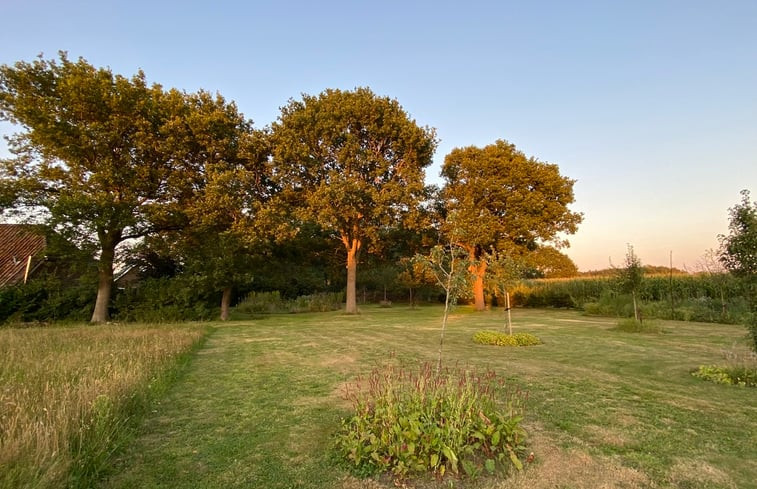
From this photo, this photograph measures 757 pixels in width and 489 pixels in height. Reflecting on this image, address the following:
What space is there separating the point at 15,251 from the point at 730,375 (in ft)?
92.6

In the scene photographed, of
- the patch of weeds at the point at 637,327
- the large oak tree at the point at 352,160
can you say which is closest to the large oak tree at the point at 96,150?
the large oak tree at the point at 352,160

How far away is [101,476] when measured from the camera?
131 inches

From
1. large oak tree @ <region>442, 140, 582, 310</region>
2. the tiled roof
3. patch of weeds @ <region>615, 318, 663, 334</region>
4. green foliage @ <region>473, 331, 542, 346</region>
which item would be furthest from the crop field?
large oak tree @ <region>442, 140, 582, 310</region>

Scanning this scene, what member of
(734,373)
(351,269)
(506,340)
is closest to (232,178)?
(351,269)

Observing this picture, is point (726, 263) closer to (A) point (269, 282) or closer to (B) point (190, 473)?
(B) point (190, 473)

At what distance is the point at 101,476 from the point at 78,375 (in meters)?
3.18

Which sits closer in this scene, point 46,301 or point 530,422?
point 530,422

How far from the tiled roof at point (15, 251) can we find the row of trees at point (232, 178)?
4.49 m

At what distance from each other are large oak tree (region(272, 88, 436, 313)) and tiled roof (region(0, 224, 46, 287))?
12235mm

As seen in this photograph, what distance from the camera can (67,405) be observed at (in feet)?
13.3

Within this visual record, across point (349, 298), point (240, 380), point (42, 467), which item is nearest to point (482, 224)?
point (349, 298)

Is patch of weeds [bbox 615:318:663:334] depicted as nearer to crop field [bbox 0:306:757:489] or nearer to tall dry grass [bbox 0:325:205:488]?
crop field [bbox 0:306:757:489]

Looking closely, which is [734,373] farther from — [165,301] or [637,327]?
[165,301]

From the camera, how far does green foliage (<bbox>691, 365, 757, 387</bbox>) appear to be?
6.31 meters
